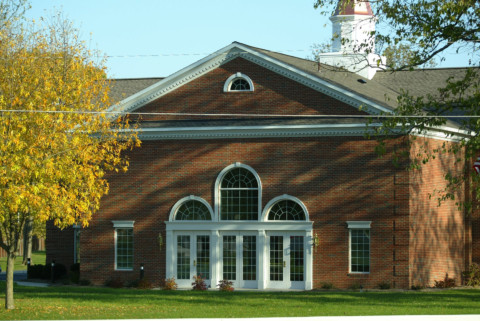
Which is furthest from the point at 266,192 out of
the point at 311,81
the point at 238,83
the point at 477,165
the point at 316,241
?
the point at 477,165

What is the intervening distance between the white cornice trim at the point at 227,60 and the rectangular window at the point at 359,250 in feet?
15.9

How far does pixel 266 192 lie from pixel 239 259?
2.99 meters

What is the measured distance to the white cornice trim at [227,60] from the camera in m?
35.6

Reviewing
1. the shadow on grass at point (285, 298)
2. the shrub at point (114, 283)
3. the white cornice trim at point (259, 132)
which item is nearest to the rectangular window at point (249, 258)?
the shadow on grass at point (285, 298)

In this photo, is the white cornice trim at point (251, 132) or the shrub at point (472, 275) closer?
the white cornice trim at point (251, 132)

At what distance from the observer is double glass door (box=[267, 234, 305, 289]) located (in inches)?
1414

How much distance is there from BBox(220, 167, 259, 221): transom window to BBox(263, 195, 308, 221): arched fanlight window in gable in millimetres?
615

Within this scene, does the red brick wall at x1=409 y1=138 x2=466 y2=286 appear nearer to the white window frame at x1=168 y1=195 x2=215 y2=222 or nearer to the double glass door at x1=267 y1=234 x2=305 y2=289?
the double glass door at x1=267 y1=234 x2=305 y2=289

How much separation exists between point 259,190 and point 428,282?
779 cm

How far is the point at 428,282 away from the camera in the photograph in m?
36.0

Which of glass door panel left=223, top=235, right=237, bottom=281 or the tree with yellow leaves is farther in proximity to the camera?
glass door panel left=223, top=235, right=237, bottom=281

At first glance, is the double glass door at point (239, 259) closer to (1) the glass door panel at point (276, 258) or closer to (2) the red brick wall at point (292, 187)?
(1) the glass door panel at point (276, 258)

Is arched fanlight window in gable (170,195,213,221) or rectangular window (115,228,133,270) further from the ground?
arched fanlight window in gable (170,195,213,221)

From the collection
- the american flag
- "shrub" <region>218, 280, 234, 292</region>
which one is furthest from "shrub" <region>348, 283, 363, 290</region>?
the american flag
